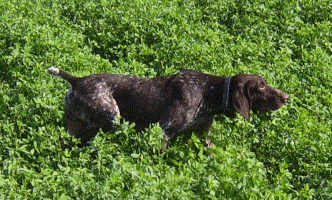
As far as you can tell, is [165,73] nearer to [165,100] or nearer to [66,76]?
[165,100]

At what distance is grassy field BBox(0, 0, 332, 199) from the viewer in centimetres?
531

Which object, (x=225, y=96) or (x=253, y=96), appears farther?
(x=253, y=96)

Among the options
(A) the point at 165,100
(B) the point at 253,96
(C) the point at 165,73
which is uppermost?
(B) the point at 253,96

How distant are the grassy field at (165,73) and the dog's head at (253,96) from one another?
18cm

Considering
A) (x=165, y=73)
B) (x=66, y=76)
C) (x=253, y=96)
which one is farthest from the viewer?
(x=165, y=73)

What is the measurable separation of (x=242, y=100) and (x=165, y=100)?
88 centimetres

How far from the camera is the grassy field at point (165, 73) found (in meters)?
5.31

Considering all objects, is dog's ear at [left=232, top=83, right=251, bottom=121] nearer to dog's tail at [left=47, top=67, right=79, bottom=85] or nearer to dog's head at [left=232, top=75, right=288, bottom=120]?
dog's head at [left=232, top=75, right=288, bottom=120]

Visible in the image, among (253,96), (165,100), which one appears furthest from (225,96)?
(165,100)

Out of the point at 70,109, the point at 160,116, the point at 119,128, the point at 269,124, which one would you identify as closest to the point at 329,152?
the point at 269,124

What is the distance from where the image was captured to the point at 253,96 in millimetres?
6871

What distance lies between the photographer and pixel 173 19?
10.5 m

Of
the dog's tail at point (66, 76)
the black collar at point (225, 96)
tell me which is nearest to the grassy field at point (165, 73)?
the black collar at point (225, 96)

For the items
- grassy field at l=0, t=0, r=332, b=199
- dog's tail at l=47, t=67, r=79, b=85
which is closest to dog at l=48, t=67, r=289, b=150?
dog's tail at l=47, t=67, r=79, b=85
